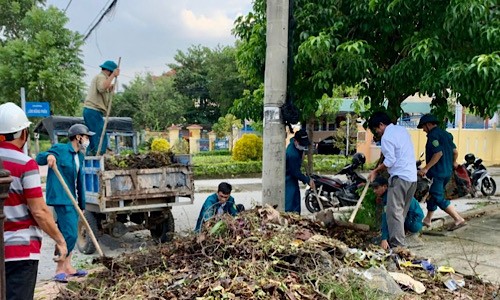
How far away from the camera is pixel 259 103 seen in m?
7.13

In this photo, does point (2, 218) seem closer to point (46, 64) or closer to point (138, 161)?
point (138, 161)

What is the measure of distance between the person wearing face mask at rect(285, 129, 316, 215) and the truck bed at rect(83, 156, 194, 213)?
1.38 meters

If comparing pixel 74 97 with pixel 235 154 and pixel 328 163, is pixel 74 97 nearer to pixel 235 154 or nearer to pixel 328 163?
pixel 235 154

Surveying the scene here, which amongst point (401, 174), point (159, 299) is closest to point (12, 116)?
point (159, 299)

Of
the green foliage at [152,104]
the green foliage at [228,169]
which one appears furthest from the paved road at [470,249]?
the green foliage at [152,104]

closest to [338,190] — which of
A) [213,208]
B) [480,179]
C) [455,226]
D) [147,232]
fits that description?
[455,226]

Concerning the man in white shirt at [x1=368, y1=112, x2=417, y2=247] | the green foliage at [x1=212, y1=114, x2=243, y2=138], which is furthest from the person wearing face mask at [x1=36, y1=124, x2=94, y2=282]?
the green foliage at [x1=212, y1=114, x2=243, y2=138]

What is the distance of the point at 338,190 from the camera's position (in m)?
9.45

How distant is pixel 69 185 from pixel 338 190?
18.1 ft

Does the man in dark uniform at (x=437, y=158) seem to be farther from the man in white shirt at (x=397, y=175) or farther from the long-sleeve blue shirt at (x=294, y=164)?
the long-sleeve blue shirt at (x=294, y=164)

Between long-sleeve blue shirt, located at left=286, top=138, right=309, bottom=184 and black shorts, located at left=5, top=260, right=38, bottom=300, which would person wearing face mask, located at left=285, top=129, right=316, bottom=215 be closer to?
long-sleeve blue shirt, located at left=286, top=138, right=309, bottom=184

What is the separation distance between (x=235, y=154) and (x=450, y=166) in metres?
13.3

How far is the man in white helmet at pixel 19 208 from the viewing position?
2910mm

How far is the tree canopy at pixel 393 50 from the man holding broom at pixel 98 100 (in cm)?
194
